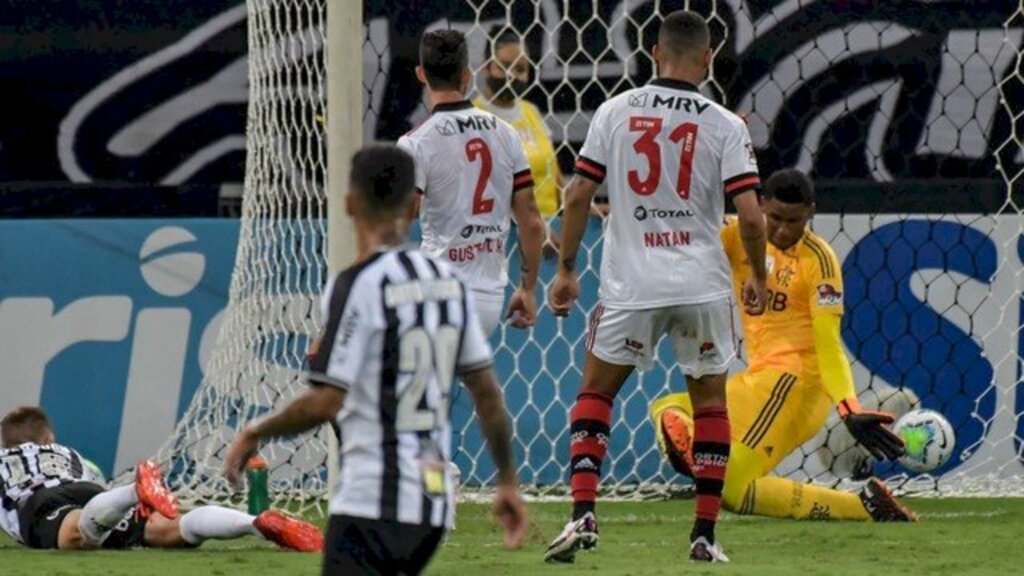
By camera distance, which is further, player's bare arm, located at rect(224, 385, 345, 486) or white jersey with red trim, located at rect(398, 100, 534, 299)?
white jersey with red trim, located at rect(398, 100, 534, 299)

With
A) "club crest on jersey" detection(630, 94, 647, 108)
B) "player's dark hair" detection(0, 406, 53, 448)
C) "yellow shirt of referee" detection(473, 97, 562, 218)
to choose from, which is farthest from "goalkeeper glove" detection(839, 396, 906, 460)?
"player's dark hair" detection(0, 406, 53, 448)

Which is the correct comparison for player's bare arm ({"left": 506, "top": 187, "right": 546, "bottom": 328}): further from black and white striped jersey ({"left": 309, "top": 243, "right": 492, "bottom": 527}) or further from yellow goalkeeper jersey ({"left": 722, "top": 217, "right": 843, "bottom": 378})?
black and white striped jersey ({"left": 309, "top": 243, "right": 492, "bottom": 527})

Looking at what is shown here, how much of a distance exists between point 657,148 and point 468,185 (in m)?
0.85

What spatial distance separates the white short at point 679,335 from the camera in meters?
7.71

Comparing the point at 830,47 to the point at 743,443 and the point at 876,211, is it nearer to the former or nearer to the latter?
the point at 876,211

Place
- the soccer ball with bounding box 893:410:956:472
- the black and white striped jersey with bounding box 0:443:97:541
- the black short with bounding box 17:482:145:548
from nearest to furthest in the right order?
the black short with bounding box 17:482:145:548
the black and white striped jersey with bounding box 0:443:97:541
the soccer ball with bounding box 893:410:956:472

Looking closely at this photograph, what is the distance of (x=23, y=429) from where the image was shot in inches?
348

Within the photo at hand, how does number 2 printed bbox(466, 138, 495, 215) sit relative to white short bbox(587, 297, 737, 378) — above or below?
above

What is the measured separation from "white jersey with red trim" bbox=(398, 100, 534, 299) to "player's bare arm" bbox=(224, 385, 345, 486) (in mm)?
3461

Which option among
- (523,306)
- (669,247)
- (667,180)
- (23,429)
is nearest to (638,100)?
(667,180)

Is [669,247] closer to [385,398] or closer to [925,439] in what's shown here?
[925,439]

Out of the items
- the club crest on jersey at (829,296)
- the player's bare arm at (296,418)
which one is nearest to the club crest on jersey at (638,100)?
the club crest on jersey at (829,296)

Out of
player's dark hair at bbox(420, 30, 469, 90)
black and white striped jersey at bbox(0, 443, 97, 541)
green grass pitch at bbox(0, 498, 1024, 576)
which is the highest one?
player's dark hair at bbox(420, 30, 469, 90)

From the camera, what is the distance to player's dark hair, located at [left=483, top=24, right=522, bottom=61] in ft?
35.3
